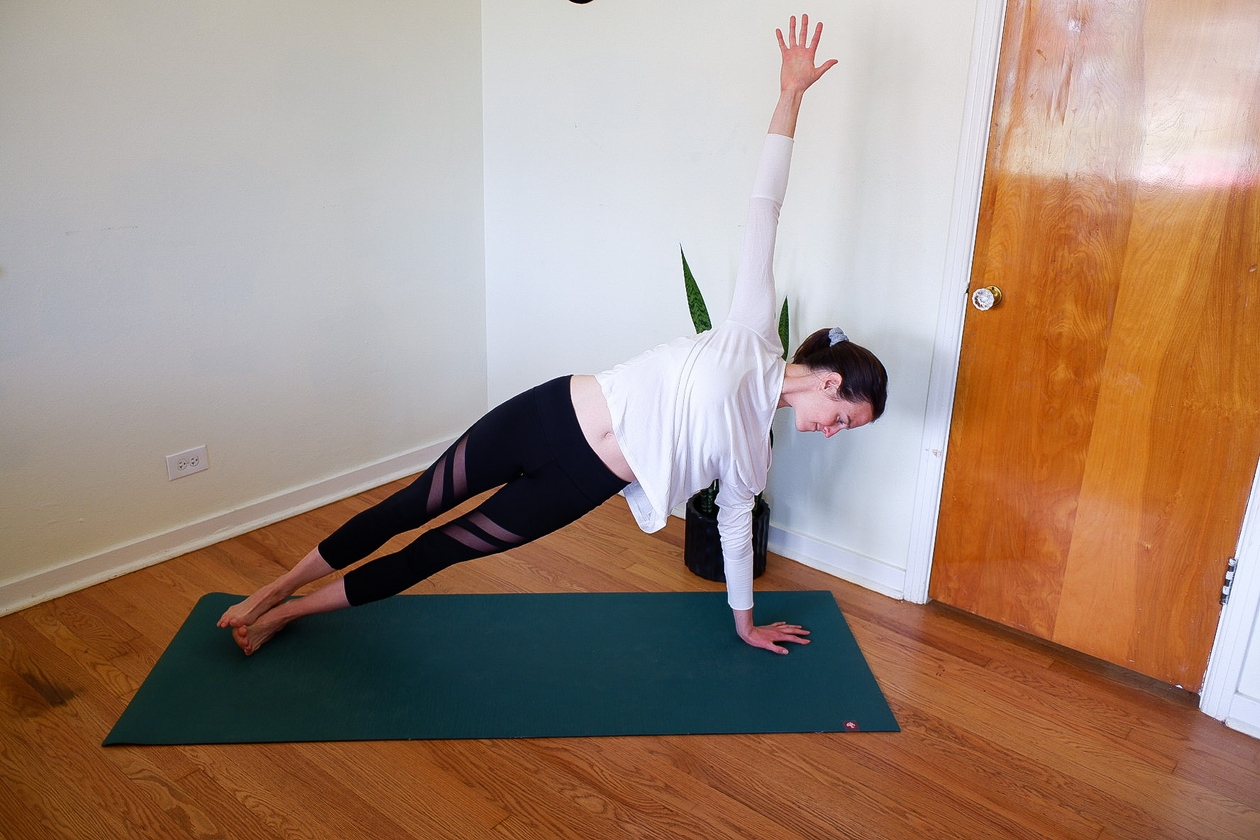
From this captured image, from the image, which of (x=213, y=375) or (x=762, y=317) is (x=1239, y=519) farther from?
(x=213, y=375)

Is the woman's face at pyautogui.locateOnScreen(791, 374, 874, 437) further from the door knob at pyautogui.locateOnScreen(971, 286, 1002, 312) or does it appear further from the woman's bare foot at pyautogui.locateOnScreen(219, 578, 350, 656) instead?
the woman's bare foot at pyautogui.locateOnScreen(219, 578, 350, 656)

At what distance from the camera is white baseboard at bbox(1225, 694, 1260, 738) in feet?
6.68

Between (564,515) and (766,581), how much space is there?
3.20ft

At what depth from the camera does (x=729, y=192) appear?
2.71 m

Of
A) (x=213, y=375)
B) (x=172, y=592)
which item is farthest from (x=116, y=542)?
(x=213, y=375)

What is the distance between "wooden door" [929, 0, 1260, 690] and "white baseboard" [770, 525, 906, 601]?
315 millimetres

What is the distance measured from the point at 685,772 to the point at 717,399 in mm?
811

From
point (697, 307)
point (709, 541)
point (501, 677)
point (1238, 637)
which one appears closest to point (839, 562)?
point (709, 541)

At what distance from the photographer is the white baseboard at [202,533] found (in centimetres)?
242

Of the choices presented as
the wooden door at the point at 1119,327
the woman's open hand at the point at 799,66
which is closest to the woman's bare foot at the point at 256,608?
the woman's open hand at the point at 799,66

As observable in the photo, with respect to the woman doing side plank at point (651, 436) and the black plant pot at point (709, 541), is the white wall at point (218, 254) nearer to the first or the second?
the woman doing side plank at point (651, 436)

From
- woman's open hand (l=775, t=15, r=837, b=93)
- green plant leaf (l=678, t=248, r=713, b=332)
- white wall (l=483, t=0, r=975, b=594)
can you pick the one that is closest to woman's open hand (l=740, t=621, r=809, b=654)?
white wall (l=483, t=0, r=975, b=594)

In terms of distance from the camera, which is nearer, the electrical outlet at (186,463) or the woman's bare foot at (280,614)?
the woman's bare foot at (280,614)

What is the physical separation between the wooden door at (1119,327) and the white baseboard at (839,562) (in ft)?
1.03
